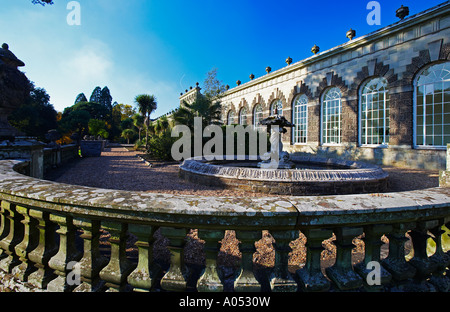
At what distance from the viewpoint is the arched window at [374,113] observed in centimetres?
1234

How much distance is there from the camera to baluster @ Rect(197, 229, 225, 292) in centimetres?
124

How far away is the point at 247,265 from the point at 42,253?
4.53ft

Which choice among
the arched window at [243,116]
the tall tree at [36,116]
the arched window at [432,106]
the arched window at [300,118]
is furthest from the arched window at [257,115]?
the tall tree at [36,116]

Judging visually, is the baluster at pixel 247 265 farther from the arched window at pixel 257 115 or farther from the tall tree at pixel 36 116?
the tall tree at pixel 36 116

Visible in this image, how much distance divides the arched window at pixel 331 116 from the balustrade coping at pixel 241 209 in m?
15.1

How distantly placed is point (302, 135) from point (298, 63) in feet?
18.8

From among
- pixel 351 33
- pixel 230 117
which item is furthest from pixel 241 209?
pixel 230 117

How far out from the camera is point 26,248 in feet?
4.96

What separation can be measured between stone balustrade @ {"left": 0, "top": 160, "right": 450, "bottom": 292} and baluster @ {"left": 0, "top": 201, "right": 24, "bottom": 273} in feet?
0.42

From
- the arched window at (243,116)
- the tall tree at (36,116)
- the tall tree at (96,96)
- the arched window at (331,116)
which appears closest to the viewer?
the arched window at (331,116)

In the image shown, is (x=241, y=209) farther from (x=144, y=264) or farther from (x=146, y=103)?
(x=146, y=103)

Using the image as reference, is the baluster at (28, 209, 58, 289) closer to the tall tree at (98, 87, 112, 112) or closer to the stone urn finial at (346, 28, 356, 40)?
the stone urn finial at (346, 28, 356, 40)

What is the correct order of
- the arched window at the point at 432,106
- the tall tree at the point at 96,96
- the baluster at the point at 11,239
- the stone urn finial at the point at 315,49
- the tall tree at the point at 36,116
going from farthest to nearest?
the tall tree at the point at 96,96 < the tall tree at the point at 36,116 < the stone urn finial at the point at 315,49 < the arched window at the point at 432,106 < the baluster at the point at 11,239

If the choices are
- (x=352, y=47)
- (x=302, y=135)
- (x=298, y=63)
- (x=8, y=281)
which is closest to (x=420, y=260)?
(x=8, y=281)
